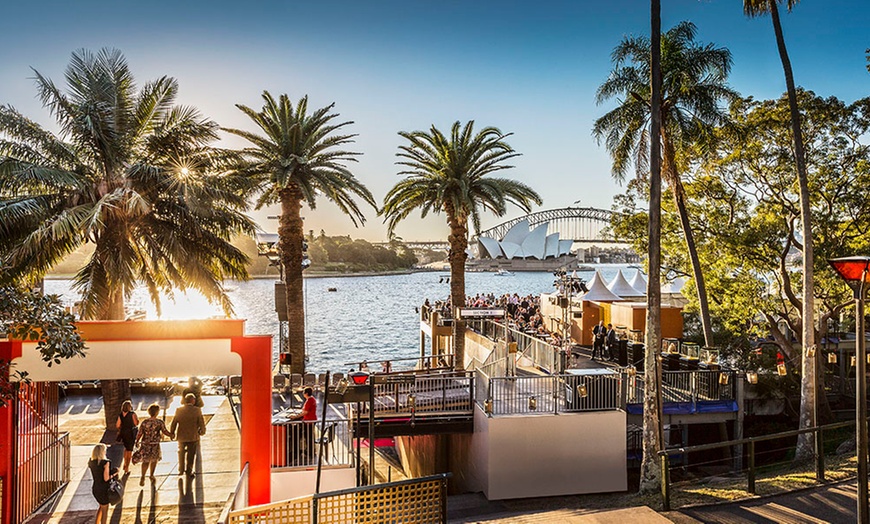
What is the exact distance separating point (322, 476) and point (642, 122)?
16.1m

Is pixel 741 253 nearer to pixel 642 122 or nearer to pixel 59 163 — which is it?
pixel 642 122

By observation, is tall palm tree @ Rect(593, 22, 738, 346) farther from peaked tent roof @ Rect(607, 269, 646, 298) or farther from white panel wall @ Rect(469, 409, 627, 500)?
peaked tent roof @ Rect(607, 269, 646, 298)

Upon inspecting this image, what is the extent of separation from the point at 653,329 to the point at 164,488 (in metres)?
12.3

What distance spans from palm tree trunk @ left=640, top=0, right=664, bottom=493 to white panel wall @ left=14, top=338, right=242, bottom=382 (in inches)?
412

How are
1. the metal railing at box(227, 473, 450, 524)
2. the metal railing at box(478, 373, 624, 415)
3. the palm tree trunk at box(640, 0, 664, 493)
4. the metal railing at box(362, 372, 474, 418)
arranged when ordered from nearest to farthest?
the metal railing at box(227, 473, 450, 524) < the palm tree trunk at box(640, 0, 664, 493) < the metal railing at box(478, 373, 624, 415) < the metal railing at box(362, 372, 474, 418)

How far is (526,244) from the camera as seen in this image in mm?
154500

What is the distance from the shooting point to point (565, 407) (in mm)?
16297

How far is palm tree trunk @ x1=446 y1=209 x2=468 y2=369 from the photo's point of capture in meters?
28.1

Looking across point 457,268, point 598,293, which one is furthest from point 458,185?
point 598,293

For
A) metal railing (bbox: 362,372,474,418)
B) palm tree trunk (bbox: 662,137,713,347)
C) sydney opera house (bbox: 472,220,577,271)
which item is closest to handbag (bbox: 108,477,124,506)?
metal railing (bbox: 362,372,474,418)

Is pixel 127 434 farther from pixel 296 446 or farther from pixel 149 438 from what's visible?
pixel 296 446

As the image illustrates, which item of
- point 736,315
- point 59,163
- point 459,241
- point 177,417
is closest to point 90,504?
point 177,417

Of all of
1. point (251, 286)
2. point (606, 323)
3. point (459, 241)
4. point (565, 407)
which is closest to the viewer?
point (565, 407)

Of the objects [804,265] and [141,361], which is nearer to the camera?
[141,361]
